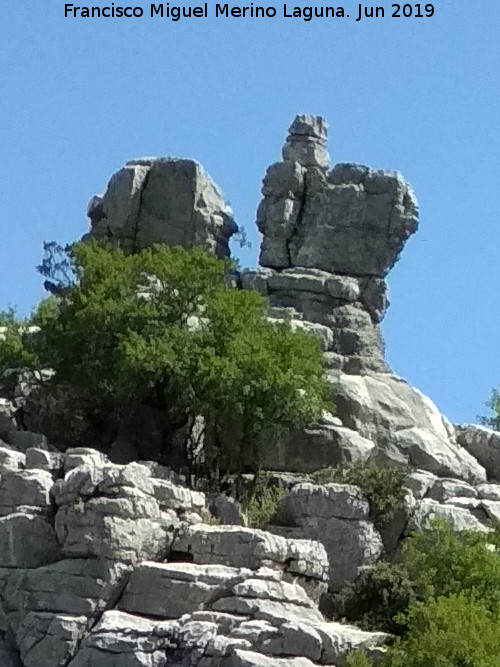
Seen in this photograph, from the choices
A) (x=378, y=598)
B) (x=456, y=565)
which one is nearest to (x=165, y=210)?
(x=378, y=598)

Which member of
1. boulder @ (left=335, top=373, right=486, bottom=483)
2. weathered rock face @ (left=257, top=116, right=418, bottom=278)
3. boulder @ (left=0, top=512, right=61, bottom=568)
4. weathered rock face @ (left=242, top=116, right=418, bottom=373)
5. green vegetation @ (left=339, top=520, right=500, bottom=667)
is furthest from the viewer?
weathered rock face @ (left=257, top=116, right=418, bottom=278)

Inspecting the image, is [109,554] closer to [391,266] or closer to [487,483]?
[487,483]

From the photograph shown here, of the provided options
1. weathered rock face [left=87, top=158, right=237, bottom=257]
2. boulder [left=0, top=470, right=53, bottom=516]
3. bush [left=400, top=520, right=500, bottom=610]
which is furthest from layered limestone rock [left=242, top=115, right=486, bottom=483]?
boulder [left=0, top=470, right=53, bottom=516]

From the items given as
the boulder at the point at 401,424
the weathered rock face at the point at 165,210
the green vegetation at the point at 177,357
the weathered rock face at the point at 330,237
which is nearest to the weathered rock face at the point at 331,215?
the weathered rock face at the point at 330,237

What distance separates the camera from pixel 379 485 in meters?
56.9

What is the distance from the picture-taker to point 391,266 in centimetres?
7544

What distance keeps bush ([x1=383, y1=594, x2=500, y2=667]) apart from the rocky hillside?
169 centimetres

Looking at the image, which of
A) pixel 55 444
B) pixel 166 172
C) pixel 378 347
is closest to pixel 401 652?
pixel 55 444

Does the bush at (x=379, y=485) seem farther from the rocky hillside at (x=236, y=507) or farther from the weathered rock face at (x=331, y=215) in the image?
the weathered rock face at (x=331, y=215)

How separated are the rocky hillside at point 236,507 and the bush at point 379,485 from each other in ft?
1.43

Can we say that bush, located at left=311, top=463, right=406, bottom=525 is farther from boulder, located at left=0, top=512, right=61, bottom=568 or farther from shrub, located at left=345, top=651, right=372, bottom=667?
boulder, located at left=0, top=512, right=61, bottom=568

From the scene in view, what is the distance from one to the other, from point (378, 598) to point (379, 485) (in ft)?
18.4

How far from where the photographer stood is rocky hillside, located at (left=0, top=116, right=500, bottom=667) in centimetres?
4741

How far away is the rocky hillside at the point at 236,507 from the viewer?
47.4 metres
